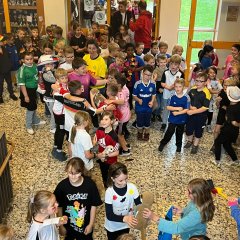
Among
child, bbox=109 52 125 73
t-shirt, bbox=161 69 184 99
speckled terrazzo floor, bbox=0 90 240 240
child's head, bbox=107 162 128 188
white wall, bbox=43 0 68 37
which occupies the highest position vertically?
white wall, bbox=43 0 68 37

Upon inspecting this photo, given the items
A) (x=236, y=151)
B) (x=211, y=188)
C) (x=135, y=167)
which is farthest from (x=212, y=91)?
(x=211, y=188)

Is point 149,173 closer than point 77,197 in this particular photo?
No

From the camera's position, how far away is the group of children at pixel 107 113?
2.48 meters

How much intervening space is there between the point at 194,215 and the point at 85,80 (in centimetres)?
279

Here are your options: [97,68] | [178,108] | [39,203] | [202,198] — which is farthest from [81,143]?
[97,68]

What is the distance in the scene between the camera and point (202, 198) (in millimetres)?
2371

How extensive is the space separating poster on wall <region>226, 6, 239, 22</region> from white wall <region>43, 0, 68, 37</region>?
13.5 feet

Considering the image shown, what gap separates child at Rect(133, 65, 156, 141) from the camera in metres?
4.83

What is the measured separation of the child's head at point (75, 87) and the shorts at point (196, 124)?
5.78 ft

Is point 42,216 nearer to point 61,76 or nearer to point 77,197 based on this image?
point 77,197

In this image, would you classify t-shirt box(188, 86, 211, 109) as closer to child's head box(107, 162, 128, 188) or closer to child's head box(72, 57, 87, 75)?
child's head box(72, 57, 87, 75)

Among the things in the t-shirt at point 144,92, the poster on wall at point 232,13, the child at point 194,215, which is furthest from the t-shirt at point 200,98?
the poster on wall at point 232,13

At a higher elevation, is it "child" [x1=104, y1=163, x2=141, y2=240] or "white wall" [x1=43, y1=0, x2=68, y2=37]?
"white wall" [x1=43, y1=0, x2=68, y2=37]

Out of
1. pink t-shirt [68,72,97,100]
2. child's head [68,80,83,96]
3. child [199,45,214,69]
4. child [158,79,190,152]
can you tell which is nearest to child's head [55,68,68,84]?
pink t-shirt [68,72,97,100]
